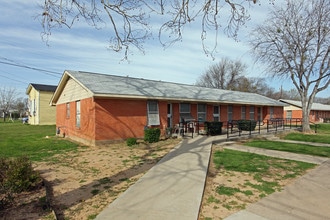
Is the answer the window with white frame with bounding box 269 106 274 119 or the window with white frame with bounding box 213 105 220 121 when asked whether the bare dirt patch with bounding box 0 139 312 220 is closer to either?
the window with white frame with bounding box 213 105 220 121

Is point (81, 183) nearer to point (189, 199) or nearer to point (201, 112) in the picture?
point (189, 199)

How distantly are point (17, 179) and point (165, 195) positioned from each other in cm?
346

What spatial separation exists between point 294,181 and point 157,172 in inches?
141

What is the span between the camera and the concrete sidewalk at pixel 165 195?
3.89 meters

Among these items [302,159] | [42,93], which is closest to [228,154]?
[302,159]

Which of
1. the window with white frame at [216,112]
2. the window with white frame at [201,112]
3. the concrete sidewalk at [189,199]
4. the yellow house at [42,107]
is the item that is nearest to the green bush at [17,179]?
the concrete sidewalk at [189,199]

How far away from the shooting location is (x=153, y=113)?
1415 centimetres

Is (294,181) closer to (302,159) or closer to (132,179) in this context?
(302,159)

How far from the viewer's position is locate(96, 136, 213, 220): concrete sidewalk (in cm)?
389

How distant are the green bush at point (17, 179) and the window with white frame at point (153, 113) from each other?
8.47m

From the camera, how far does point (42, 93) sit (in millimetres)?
30703

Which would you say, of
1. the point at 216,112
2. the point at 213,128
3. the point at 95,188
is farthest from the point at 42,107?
the point at 95,188

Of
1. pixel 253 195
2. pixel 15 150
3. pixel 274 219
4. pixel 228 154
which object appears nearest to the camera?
pixel 274 219

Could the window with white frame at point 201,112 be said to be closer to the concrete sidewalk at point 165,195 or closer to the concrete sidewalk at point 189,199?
the concrete sidewalk at point 165,195
